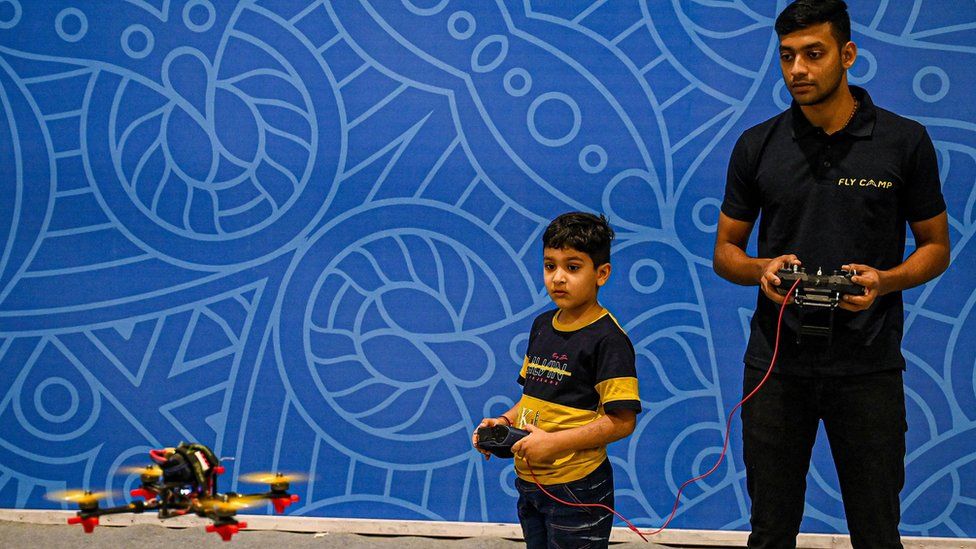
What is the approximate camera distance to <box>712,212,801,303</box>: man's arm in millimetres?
1972

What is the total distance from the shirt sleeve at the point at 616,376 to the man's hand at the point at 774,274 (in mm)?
349

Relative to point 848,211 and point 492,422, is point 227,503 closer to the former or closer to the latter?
point 492,422

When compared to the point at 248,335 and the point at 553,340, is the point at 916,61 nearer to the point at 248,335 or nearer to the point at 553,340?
the point at 553,340

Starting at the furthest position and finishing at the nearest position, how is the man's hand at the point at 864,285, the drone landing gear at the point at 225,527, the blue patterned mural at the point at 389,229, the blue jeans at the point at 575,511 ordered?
the blue patterned mural at the point at 389,229
the blue jeans at the point at 575,511
the man's hand at the point at 864,285
the drone landing gear at the point at 225,527

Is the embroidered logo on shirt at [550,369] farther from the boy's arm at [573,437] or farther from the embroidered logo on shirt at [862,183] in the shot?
the embroidered logo on shirt at [862,183]

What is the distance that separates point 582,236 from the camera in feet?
7.17

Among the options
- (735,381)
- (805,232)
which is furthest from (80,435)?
(805,232)

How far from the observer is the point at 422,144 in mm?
3176

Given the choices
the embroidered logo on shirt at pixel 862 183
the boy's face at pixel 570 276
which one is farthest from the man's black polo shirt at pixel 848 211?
the boy's face at pixel 570 276

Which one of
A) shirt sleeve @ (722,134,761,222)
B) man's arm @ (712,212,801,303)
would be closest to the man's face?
shirt sleeve @ (722,134,761,222)

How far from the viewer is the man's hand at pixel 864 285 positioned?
6.20ft

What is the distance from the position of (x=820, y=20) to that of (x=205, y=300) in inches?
86.6

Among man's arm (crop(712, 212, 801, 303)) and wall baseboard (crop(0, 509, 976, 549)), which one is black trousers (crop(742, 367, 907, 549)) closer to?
man's arm (crop(712, 212, 801, 303))

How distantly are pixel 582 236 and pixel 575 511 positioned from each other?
0.63 metres
